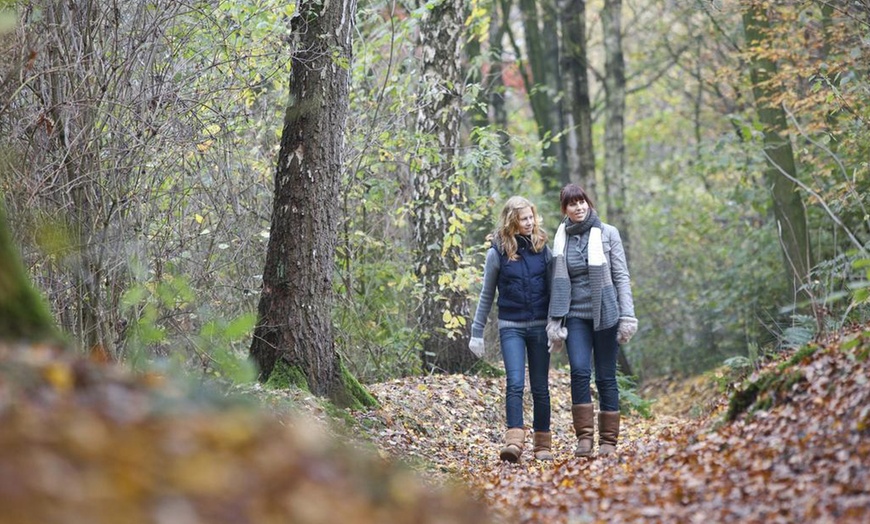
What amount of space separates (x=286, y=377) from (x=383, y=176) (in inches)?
207

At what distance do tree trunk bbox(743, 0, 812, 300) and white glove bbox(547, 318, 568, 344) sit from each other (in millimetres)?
8623

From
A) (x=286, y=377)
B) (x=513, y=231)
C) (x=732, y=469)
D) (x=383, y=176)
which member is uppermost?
(x=383, y=176)

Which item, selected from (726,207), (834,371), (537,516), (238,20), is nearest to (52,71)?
(238,20)

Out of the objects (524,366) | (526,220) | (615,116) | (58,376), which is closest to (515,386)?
(524,366)

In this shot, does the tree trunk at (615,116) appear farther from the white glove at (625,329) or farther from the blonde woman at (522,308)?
the white glove at (625,329)

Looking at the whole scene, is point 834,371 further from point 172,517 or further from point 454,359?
point 454,359

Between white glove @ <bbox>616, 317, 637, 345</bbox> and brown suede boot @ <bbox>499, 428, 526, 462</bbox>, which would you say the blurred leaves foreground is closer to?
brown suede boot @ <bbox>499, 428, 526, 462</bbox>

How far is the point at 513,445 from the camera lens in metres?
8.98

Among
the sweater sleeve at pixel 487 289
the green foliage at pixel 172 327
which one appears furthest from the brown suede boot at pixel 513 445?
the green foliage at pixel 172 327

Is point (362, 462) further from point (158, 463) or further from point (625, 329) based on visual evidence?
point (625, 329)

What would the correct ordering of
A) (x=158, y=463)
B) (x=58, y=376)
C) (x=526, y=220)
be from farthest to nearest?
1. (x=526, y=220)
2. (x=58, y=376)
3. (x=158, y=463)

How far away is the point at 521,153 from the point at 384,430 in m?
7.19

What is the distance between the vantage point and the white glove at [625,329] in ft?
29.5

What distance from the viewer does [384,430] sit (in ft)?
30.6
